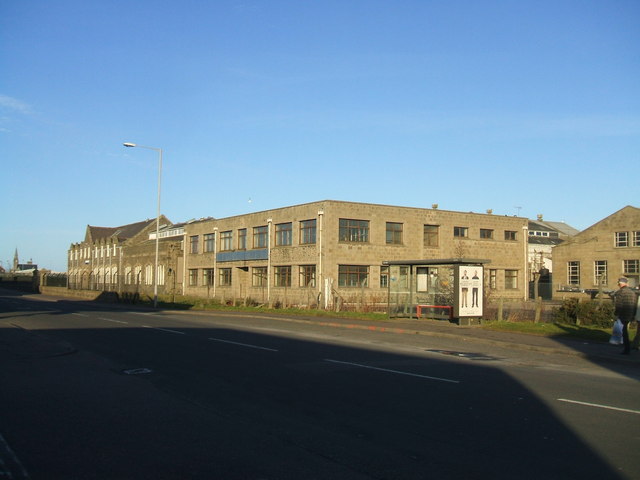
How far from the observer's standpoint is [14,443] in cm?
678

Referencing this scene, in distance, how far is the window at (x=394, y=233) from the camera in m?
44.8

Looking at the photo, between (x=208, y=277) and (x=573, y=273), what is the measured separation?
33.5 meters

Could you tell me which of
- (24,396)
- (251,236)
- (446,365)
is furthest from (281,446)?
(251,236)

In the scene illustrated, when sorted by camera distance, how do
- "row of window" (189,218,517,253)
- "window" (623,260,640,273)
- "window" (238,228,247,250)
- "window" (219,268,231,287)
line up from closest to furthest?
"row of window" (189,218,517,253) → "window" (238,228,247,250) → "window" (623,260,640,273) → "window" (219,268,231,287)

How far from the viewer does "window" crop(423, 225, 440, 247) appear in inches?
1841

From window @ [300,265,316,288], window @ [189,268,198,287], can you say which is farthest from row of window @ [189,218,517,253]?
window @ [189,268,198,287]

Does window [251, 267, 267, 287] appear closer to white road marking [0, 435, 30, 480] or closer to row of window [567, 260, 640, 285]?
row of window [567, 260, 640, 285]

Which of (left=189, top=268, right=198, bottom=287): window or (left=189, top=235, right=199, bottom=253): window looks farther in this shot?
(left=189, top=235, right=199, bottom=253): window

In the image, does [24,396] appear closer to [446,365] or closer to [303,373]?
[303,373]

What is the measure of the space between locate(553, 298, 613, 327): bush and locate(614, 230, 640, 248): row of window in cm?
3462

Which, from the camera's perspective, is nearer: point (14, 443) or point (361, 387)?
point (14, 443)

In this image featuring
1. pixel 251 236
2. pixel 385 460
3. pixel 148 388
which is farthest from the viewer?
pixel 251 236

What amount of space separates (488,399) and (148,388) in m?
5.35

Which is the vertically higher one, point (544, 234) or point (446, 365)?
point (544, 234)
